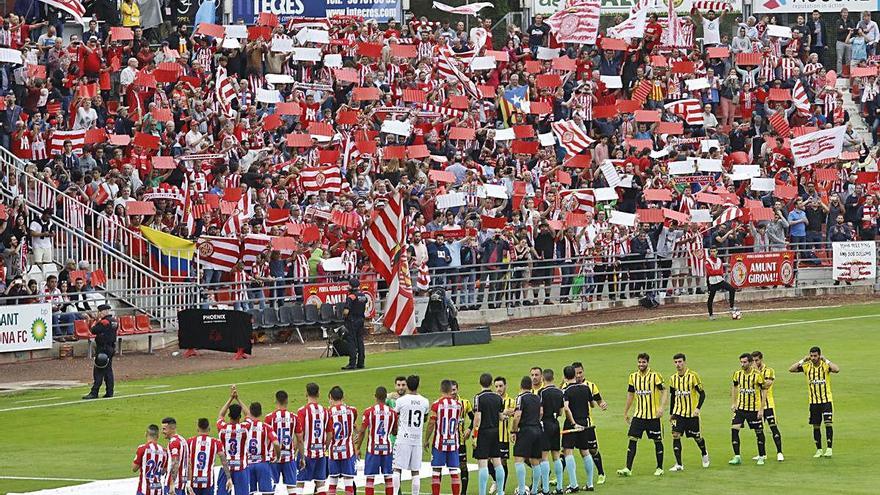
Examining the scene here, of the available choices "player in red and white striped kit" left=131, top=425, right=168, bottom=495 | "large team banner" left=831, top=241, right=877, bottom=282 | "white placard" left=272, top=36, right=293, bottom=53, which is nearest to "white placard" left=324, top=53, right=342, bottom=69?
"white placard" left=272, top=36, right=293, bottom=53

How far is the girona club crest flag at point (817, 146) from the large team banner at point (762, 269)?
11.9 ft

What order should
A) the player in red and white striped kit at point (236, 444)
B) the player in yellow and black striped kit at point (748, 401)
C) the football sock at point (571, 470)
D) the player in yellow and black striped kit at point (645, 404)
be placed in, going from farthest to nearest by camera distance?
1. the player in yellow and black striped kit at point (748, 401)
2. the player in yellow and black striped kit at point (645, 404)
3. the football sock at point (571, 470)
4. the player in red and white striped kit at point (236, 444)

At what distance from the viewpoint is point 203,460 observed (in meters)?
21.5

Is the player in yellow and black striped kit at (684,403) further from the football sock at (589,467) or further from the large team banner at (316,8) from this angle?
the large team banner at (316,8)

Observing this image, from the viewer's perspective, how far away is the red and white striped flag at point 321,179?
4397 cm

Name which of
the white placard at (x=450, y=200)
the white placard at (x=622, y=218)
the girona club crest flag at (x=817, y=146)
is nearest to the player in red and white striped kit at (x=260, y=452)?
the white placard at (x=450, y=200)

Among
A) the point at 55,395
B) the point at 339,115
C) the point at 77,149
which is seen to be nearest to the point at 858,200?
the point at 339,115

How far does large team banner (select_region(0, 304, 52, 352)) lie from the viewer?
3706 centimetres

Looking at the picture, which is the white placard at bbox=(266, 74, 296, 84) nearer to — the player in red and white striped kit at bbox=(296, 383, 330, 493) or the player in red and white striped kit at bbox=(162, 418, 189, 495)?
the player in red and white striped kit at bbox=(296, 383, 330, 493)

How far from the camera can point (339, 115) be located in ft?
153

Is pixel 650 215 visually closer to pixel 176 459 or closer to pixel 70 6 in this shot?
pixel 70 6

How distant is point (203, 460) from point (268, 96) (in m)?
25.6

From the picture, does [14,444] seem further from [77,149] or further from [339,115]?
[339,115]

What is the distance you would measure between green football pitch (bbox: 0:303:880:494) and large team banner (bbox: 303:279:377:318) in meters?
2.91
